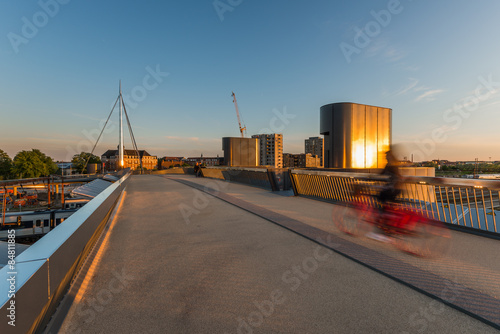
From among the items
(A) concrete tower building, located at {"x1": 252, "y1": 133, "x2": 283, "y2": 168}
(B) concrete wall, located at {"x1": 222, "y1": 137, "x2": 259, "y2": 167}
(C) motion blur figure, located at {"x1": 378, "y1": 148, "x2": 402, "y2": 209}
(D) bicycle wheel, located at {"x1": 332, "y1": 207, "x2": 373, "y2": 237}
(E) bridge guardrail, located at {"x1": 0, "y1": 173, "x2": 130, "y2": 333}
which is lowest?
(D) bicycle wheel, located at {"x1": 332, "y1": 207, "x2": 373, "y2": 237}

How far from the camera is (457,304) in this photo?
232 cm

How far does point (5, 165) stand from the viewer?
6906 centimetres

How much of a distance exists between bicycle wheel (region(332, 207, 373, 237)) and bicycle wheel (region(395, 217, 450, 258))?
0.65 metres

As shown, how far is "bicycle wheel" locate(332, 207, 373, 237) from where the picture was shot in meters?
4.66

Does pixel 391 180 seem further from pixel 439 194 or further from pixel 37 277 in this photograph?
pixel 37 277

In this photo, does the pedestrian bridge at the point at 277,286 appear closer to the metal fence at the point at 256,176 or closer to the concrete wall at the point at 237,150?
the metal fence at the point at 256,176

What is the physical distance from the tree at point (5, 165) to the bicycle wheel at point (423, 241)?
96735mm

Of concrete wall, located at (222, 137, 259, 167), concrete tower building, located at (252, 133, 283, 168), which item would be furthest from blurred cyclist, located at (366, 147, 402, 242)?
concrete tower building, located at (252, 133, 283, 168)

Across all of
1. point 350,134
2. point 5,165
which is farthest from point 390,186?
point 5,165

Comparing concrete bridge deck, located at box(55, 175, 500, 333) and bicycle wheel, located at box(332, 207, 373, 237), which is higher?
bicycle wheel, located at box(332, 207, 373, 237)

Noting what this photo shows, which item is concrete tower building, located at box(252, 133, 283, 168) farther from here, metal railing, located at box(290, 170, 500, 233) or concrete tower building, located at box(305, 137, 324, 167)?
metal railing, located at box(290, 170, 500, 233)

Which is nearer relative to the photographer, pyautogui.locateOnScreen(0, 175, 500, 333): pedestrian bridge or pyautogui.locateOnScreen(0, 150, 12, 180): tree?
pyautogui.locateOnScreen(0, 175, 500, 333): pedestrian bridge

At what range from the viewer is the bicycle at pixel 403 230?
3793 millimetres

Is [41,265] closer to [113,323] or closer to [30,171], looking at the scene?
[113,323]
